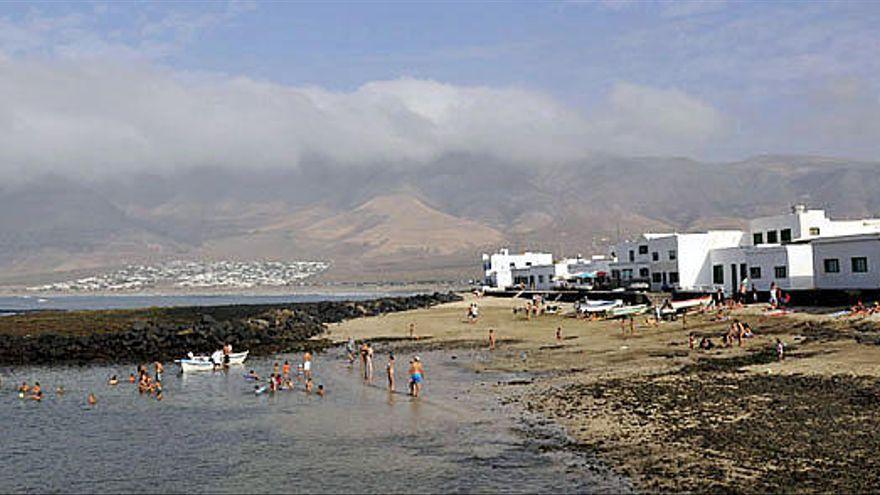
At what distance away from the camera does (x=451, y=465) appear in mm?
24094

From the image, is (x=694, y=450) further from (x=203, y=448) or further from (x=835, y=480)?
(x=203, y=448)

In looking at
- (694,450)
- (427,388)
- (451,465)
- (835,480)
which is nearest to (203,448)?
(451,465)

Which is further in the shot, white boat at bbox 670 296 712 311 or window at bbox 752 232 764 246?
window at bbox 752 232 764 246

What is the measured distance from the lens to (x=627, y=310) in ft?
218

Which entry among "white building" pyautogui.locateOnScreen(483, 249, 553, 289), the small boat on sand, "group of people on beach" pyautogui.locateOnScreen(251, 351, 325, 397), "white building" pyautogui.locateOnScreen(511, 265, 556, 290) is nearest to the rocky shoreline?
the small boat on sand

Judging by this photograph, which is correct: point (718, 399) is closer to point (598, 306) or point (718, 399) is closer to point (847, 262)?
point (847, 262)

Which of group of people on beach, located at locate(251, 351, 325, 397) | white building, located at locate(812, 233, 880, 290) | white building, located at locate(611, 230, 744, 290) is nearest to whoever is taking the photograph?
group of people on beach, located at locate(251, 351, 325, 397)

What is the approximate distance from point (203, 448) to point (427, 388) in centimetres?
1265

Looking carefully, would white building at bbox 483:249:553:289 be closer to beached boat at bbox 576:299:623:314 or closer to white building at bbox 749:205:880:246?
white building at bbox 749:205:880:246

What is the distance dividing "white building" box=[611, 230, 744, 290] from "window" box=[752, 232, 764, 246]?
1698 millimetres

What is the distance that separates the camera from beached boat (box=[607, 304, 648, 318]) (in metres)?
65.6

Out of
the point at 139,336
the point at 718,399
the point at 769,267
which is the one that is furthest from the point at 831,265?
the point at 139,336

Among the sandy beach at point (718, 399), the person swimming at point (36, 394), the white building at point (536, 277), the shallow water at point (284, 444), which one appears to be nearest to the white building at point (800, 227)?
the sandy beach at point (718, 399)

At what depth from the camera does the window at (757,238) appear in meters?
79.8
